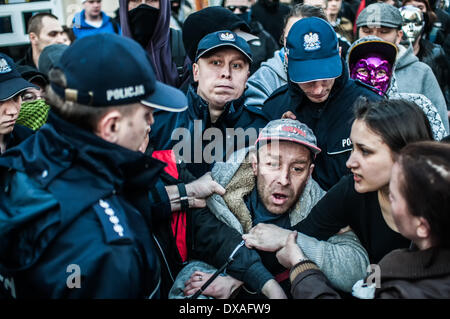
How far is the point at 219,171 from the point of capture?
Answer: 8.52ft

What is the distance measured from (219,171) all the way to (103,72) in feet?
3.94

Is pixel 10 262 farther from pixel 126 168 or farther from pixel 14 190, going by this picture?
pixel 126 168

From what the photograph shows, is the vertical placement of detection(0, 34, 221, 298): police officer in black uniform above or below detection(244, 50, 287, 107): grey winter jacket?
above

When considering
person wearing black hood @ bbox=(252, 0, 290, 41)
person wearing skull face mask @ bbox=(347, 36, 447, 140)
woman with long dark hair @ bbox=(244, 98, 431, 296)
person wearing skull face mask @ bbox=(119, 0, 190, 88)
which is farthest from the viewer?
person wearing black hood @ bbox=(252, 0, 290, 41)

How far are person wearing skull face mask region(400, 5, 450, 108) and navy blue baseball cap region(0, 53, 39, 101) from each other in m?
3.88

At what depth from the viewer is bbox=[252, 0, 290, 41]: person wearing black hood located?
6402 millimetres

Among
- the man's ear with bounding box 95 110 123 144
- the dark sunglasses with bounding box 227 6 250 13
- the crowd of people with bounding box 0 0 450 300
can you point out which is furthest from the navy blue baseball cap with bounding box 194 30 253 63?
the dark sunglasses with bounding box 227 6 250 13

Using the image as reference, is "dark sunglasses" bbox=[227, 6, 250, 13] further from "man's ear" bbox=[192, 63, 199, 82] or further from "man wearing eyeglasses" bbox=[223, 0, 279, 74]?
"man's ear" bbox=[192, 63, 199, 82]

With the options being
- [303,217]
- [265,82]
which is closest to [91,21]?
[265,82]

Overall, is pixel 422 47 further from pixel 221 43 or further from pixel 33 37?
pixel 33 37

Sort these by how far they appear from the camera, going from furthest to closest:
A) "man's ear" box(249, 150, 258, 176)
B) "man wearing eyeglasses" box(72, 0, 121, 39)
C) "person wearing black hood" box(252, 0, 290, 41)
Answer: "person wearing black hood" box(252, 0, 290, 41) < "man wearing eyeglasses" box(72, 0, 121, 39) < "man's ear" box(249, 150, 258, 176)

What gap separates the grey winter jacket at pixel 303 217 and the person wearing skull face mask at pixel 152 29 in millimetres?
1493

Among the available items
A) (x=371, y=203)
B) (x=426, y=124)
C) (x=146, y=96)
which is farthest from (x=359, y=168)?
(x=146, y=96)

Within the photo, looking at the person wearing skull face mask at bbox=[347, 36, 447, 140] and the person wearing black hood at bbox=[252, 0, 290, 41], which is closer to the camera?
the person wearing skull face mask at bbox=[347, 36, 447, 140]
